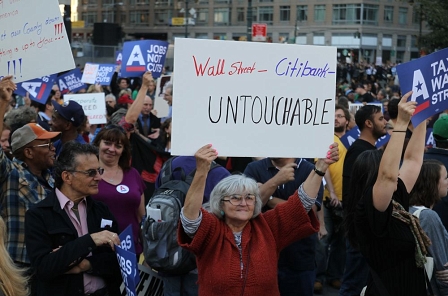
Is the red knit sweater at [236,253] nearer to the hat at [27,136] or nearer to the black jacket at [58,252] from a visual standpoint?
the black jacket at [58,252]

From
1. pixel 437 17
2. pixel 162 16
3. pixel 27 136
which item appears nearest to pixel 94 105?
pixel 27 136

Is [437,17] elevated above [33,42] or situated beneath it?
elevated above

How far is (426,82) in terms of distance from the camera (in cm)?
440

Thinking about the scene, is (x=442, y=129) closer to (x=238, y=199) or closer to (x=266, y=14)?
(x=238, y=199)

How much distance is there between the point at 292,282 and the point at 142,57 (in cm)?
723

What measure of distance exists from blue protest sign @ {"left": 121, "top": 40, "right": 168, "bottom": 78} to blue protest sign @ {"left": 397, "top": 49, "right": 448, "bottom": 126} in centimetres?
782

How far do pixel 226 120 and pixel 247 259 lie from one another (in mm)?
799

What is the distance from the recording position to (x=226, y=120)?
Answer: 4121 millimetres

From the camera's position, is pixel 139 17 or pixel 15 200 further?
pixel 139 17

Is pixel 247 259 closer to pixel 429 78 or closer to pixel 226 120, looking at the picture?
pixel 226 120

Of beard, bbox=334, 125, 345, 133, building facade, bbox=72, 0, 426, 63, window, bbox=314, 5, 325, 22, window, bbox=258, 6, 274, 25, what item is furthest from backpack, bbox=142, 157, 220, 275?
window, bbox=258, 6, 274, 25

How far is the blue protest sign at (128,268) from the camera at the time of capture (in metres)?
3.89

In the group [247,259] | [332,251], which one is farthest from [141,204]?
[332,251]

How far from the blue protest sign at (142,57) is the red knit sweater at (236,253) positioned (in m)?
7.94
